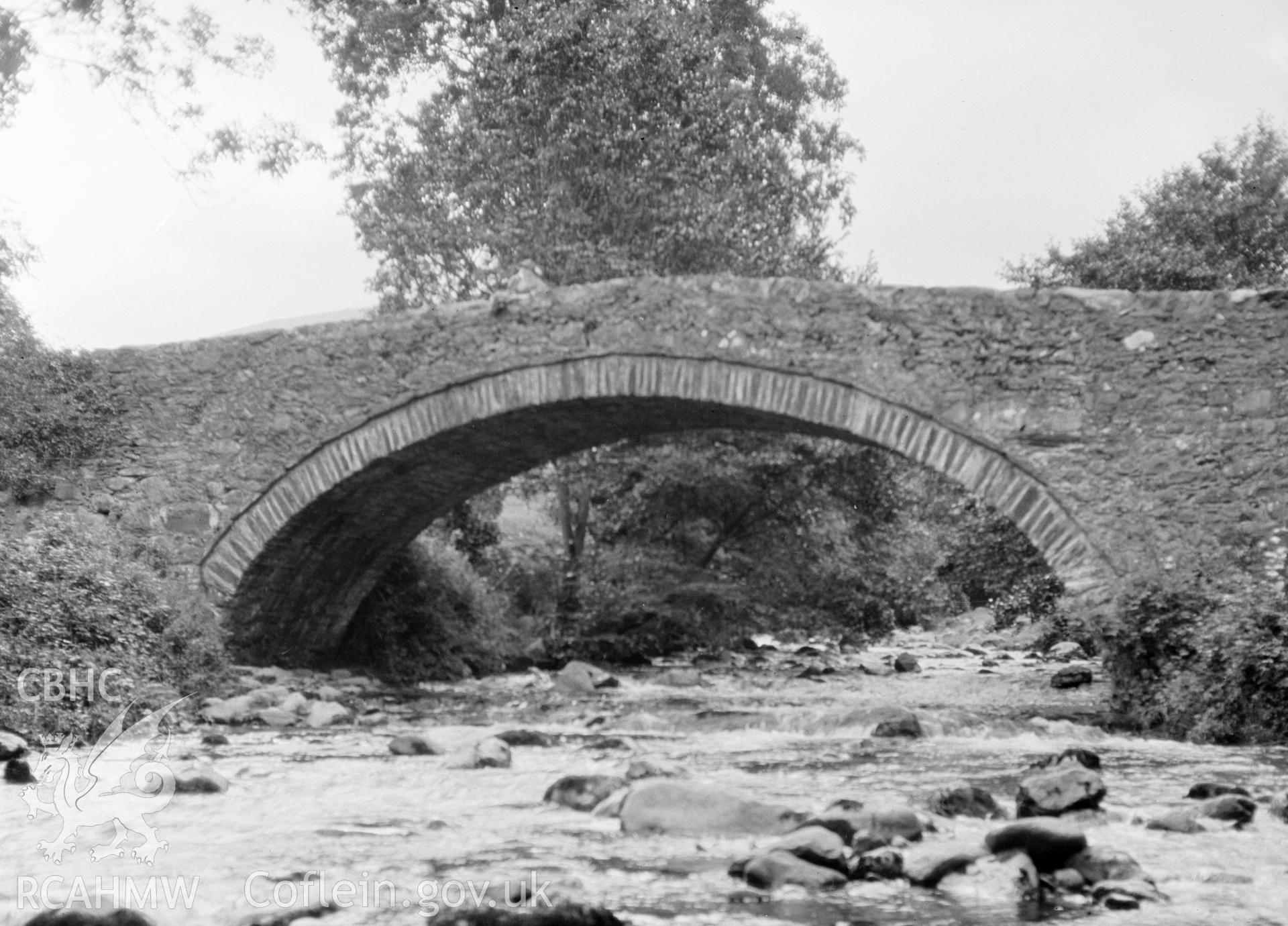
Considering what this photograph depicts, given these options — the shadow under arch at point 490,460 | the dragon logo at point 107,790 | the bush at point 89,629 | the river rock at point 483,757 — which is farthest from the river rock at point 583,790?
the shadow under arch at point 490,460

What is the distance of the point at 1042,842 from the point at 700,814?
1082 millimetres

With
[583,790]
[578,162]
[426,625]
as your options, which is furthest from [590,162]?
[583,790]

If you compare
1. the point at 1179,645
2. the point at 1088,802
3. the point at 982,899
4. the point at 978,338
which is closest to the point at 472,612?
the point at 978,338

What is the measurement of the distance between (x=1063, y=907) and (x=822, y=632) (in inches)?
518

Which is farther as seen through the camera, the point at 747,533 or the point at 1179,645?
the point at 747,533

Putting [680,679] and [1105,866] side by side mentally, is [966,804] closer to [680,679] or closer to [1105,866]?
[1105,866]

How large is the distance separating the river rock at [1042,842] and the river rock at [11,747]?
159 inches

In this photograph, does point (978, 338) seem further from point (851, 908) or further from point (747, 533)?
Result: point (747, 533)

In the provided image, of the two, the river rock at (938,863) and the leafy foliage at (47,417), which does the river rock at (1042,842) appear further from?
the leafy foliage at (47,417)

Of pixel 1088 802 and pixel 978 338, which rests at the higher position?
pixel 978 338

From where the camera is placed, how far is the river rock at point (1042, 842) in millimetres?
3773

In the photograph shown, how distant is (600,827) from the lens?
4625mm

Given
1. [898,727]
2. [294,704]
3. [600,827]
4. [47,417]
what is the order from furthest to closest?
[47,417] < [294,704] < [898,727] < [600,827]

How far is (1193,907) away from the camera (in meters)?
3.44
